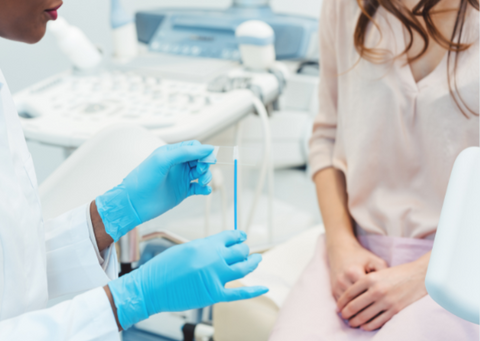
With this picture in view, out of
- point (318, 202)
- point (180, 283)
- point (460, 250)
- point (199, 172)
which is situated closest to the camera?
point (460, 250)

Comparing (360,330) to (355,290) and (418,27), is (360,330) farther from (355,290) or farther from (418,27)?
(418,27)

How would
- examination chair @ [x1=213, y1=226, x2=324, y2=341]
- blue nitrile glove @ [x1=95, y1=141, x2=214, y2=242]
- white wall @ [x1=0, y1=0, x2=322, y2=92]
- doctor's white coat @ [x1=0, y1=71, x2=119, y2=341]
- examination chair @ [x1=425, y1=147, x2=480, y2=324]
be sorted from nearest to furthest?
examination chair @ [x1=425, y1=147, x2=480, y2=324]
doctor's white coat @ [x1=0, y1=71, x2=119, y2=341]
blue nitrile glove @ [x1=95, y1=141, x2=214, y2=242]
examination chair @ [x1=213, y1=226, x2=324, y2=341]
white wall @ [x1=0, y1=0, x2=322, y2=92]

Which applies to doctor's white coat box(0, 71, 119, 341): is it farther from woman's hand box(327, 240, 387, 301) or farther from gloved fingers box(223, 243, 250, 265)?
woman's hand box(327, 240, 387, 301)

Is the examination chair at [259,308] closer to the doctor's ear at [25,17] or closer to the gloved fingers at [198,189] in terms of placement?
the gloved fingers at [198,189]

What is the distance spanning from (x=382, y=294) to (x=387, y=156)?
8.9 inches

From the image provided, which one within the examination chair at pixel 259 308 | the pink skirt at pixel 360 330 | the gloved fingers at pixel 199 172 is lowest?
the examination chair at pixel 259 308

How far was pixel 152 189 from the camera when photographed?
63 centimetres

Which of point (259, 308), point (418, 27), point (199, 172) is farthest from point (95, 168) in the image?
point (418, 27)

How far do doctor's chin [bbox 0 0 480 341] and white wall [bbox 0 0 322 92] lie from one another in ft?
0.74

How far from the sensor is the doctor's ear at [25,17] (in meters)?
0.55

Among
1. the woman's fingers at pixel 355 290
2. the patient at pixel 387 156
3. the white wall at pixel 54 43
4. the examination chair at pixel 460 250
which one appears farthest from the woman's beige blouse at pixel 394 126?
the white wall at pixel 54 43

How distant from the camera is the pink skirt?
566 millimetres

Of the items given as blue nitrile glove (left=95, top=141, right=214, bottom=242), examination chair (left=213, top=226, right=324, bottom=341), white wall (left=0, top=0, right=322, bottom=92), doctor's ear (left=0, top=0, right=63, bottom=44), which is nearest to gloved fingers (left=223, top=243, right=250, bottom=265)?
blue nitrile glove (left=95, top=141, right=214, bottom=242)

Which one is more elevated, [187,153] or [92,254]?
[187,153]
